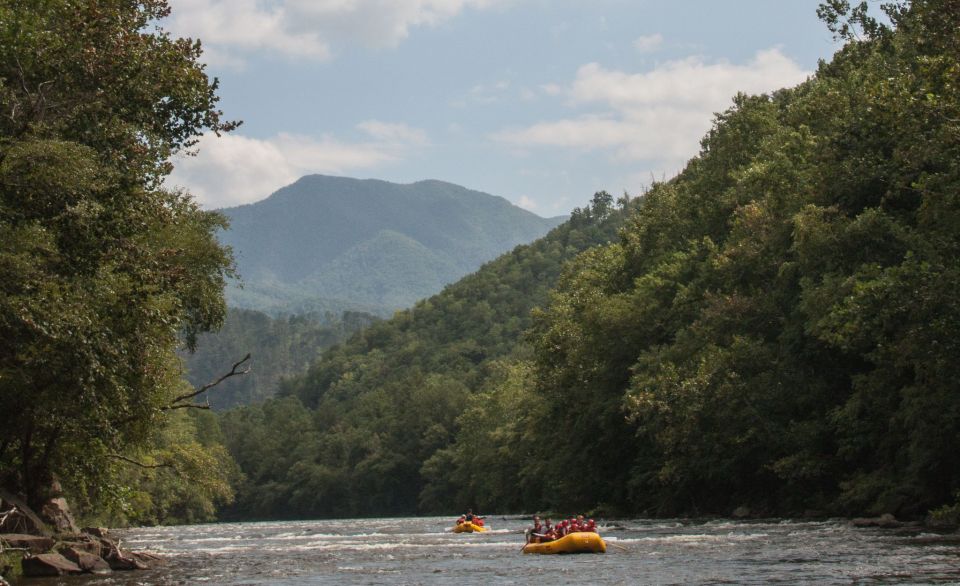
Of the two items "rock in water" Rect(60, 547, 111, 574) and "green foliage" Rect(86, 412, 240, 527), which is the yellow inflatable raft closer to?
"green foliage" Rect(86, 412, 240, 527)

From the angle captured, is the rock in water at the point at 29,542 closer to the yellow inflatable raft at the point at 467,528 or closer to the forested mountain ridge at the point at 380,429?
the yellow inflatable raft at the point at 467,528

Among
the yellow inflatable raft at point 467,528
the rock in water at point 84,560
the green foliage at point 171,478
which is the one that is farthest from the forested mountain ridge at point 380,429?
the rock in water at point 84,560

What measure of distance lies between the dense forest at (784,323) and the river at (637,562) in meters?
4.39

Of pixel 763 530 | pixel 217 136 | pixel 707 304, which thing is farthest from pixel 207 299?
pixel 707 304

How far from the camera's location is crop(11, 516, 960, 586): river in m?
26.2

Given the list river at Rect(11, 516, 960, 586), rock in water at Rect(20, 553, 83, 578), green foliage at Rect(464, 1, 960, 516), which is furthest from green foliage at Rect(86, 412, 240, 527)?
green foliage at Rect(464, 1, 960, 516)

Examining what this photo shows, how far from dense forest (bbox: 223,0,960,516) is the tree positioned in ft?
63.0

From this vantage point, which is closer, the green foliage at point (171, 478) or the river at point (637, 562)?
the river at point (637, 562)

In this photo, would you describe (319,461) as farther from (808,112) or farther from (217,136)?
(217,136)

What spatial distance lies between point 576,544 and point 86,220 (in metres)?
20.2

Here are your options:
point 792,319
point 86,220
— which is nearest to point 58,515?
point 86,220

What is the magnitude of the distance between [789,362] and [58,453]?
103 feet

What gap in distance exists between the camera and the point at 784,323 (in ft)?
171

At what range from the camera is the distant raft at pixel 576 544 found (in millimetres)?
36000
